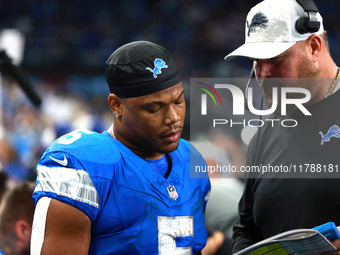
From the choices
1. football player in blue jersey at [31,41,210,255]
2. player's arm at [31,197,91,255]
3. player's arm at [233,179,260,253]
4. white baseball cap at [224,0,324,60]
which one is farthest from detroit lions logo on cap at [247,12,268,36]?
player's arm at [31,197,91,255]

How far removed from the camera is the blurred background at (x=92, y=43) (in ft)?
33.1

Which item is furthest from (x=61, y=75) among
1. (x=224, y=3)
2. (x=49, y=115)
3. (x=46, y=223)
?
(x=46, y=223)

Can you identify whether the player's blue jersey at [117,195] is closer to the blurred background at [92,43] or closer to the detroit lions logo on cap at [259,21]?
the detroit lions logo on cap at [259,21]

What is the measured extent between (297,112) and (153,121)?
24.4 inches

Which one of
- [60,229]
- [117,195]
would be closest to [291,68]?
[117,195]

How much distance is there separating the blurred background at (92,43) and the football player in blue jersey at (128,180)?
6.58 metres

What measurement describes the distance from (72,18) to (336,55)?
6489 mm

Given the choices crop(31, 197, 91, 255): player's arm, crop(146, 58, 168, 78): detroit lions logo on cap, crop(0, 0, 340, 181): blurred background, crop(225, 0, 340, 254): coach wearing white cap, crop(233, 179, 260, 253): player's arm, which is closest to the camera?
crop(31, 197, 91, 255): player's arm

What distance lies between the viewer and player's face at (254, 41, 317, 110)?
209 cm

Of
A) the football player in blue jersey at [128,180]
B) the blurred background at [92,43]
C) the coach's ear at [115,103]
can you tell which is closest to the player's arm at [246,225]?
the football player in blue jersey at [128,180]

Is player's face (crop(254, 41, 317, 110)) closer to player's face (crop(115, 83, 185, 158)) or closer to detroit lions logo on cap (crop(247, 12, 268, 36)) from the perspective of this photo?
detroit lions logo on cap (crop(247, 12, 268, 36))

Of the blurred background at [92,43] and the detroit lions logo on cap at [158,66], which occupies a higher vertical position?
the detroit lions logo on cap at [158,66]

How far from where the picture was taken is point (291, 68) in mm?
2094

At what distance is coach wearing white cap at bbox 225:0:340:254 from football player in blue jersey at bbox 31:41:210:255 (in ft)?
1.01
